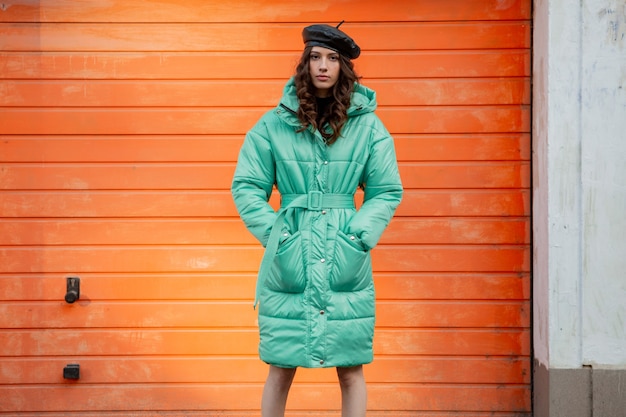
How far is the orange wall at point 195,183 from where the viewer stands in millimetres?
5766

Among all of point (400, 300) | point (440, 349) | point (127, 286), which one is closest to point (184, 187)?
point (127, 286)

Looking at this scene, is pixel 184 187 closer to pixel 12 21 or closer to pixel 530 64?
pixel 12 21

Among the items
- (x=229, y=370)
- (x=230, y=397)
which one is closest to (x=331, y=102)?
(x=229, y=370)

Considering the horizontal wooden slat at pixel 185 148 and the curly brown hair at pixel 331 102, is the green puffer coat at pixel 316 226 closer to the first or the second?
the curly brown hair at pixel 331 102

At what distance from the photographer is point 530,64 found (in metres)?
5.75

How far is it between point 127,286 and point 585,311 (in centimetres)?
278

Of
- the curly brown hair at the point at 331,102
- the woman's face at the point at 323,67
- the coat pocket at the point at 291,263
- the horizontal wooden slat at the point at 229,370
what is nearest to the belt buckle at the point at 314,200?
the coat pocket at the point at 291,263

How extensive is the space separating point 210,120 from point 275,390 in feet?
6.33

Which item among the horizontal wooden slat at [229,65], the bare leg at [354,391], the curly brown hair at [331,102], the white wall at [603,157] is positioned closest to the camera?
the curly brown hair at [331,102]

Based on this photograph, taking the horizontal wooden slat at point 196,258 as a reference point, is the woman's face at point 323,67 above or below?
above

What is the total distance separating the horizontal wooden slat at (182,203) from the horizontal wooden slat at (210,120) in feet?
1.28

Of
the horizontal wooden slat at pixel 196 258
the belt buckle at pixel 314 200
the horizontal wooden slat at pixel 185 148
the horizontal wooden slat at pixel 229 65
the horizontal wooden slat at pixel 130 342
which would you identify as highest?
the horizontal wooden slat at pixel 229 65

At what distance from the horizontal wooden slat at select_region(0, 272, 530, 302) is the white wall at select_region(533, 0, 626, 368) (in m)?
0.50

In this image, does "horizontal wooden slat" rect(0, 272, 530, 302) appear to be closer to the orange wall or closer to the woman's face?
the orange wall
